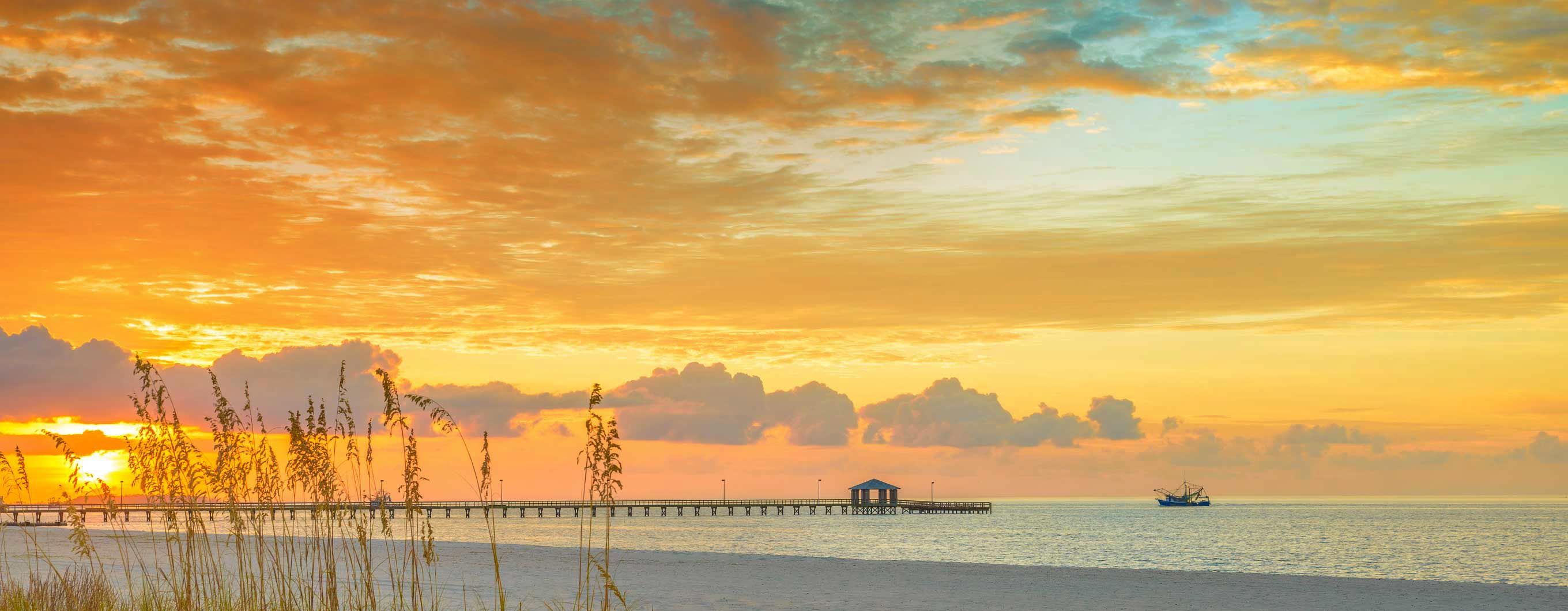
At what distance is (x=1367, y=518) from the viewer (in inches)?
6535

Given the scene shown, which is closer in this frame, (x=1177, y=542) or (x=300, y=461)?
(x=300, y=461)

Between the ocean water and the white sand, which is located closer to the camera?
the white sand

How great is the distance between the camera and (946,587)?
3081cm

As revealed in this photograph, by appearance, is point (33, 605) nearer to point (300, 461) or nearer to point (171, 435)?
point (171, 435)

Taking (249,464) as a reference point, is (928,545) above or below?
below

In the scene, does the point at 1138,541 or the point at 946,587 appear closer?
the point at 946,587

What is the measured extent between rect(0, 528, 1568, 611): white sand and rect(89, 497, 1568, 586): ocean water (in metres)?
10.6

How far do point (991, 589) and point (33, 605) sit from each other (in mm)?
24224

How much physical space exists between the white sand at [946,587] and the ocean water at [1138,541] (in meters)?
10.6

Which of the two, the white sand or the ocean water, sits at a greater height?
the white sand

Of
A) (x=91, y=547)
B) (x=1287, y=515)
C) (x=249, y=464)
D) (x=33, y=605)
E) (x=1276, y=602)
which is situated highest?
(x=249, y=464)

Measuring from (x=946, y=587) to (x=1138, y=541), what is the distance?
72.6 m

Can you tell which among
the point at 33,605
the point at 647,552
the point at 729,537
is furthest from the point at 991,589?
the point at 729,537

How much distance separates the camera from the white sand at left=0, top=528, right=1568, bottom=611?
26219 mm
